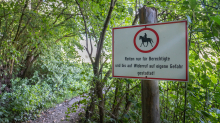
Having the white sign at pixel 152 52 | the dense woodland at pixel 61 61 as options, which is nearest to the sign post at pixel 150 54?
the white sign at pixel 152 52

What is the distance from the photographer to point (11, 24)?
15.3 ft

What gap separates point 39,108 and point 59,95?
113 cm

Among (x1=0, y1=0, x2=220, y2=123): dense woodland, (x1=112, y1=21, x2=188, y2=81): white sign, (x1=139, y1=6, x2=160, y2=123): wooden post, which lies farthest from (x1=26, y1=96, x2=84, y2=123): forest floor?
(x1=112, y1=21, x2=188, y2=81): white sign

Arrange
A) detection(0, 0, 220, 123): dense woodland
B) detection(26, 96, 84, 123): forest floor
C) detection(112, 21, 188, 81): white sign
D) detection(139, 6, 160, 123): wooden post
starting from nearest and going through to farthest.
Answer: detection(112, 21, 188, 81): white sign → detection(139, 6, 160, 123): wooden post → detection(0, 0, 220, 123): dense woodland → detection(26, 96, 84, 123): forest floor

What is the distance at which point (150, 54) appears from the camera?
1.03 metres

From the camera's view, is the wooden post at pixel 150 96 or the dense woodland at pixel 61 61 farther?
the dense woodland at pixel 61 61

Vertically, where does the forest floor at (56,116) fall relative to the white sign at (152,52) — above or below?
below

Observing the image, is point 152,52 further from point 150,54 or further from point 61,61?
point 61,61

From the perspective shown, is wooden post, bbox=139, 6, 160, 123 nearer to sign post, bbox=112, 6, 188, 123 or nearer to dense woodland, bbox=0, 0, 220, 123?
sign post, bbox=112, 6, 188, 123

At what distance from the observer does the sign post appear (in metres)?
0.96

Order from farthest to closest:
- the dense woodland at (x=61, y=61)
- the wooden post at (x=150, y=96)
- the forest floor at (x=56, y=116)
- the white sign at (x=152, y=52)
→ the forest floor at (x=56, y=116), the dense woodland at (x=61, y=61), the wooden post at (x=150, y=96), the white sign at (x=152, y=52)

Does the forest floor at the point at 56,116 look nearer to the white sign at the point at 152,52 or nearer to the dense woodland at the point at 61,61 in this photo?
the dense woodland at the point at 61,61

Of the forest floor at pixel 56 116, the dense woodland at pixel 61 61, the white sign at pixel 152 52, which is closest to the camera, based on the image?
the white sign at pixel 152 52

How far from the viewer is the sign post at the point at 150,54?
37.9 inches
